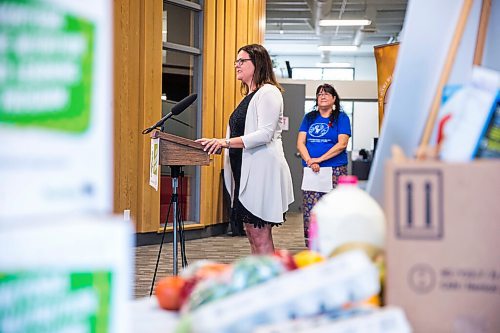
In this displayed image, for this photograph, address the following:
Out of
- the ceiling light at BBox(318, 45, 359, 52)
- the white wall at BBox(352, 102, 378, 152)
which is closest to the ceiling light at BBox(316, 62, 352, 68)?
the ceiling light at BBox(318, 45, 359, 52)

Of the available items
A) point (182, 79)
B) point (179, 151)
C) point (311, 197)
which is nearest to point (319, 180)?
point (311, 197)

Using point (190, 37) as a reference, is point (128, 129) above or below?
below

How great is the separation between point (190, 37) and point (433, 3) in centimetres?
647

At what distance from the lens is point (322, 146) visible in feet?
16.9


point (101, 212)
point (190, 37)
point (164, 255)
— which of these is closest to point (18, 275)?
point (101, 212)

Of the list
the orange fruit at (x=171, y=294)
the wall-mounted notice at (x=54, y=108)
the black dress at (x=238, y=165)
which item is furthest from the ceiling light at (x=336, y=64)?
the wall-mounted notice at (x=54, y=108)

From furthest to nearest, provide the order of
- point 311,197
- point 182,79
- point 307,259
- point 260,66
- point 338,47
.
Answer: point 338,47, point 182,79, point 311,197, point 260,66, point 307,259

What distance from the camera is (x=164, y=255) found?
6.11 m

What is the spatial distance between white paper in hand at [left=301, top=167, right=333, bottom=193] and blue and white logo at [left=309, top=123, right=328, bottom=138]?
0.29m

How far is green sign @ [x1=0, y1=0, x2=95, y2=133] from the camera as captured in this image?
681mm

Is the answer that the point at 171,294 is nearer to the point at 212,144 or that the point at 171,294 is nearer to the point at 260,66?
the point at 212,144

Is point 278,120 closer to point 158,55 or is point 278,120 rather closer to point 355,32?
point 158,55

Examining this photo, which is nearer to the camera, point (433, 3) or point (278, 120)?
A: point (433, 3)

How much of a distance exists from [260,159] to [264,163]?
0.03 meters
